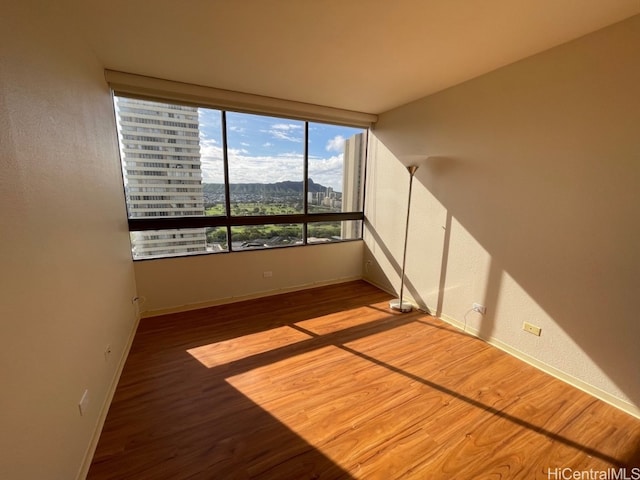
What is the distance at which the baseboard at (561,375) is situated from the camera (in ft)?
6.39

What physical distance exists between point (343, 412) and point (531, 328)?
74.4 inches

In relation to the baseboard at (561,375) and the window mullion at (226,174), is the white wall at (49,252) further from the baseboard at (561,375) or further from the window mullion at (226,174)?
the baseboard at (561,375)

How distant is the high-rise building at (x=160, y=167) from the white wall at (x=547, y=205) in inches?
102

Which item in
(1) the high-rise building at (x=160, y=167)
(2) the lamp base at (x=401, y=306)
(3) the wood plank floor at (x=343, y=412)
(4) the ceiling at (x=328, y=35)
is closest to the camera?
(3) the wood plank floor at (x=343, y=412)

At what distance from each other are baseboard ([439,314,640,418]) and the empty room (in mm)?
16

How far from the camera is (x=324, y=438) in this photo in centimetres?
171

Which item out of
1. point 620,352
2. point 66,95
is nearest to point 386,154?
point 620,352

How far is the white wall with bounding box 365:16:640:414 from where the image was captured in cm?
189

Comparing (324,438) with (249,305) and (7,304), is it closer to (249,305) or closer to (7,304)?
(7,304)

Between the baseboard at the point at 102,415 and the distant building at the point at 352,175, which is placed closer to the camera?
the baseboard at the point at 102,415

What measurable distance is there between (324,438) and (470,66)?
3.27 metres

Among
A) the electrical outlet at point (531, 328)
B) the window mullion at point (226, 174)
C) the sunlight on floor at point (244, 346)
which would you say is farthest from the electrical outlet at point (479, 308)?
the window mullion at point (226, 174)

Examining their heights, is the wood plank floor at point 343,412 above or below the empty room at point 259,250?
below

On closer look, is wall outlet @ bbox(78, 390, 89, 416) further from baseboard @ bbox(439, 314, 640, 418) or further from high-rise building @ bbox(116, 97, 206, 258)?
baseboard @ bbox(439, 314, 640, 418)
